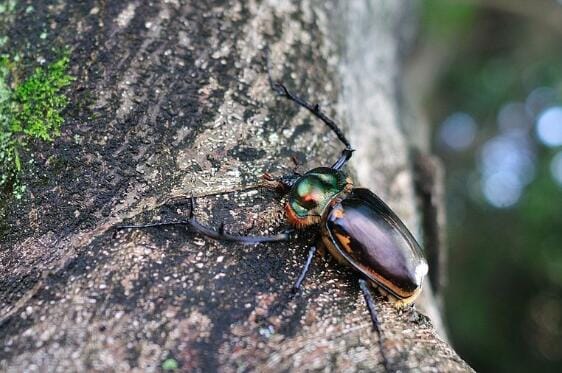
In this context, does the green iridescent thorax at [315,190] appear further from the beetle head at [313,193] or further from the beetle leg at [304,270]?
the beetle leg at [304,270]

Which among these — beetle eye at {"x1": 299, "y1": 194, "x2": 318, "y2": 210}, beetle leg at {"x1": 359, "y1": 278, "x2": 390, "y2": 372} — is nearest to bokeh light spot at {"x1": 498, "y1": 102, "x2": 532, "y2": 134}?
beetle eye at {"x1": 299, "y1": 194, "x2": 318, "y2": 210}

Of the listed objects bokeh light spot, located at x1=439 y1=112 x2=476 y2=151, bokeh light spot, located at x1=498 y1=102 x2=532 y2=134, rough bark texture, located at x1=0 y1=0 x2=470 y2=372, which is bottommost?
bokeh light spot, located at x1=439 y1=112 x2=476 y2=151

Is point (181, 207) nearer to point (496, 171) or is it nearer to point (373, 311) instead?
point (373, 311)

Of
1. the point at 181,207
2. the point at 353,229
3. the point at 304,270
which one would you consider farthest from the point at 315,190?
the point at 181,207

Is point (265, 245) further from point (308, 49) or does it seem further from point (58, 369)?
point (308, 49)

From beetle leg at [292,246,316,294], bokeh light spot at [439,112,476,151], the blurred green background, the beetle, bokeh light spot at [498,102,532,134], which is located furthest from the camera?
bokeh light spot at [439,112,476,151]

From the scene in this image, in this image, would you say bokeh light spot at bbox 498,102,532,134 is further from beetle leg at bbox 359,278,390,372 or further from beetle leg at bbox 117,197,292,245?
beetle leg at bbox 117,197,292,245

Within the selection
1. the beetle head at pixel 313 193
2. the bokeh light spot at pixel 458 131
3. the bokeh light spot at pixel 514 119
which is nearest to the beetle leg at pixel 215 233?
the beetle head at pixel 313 193
